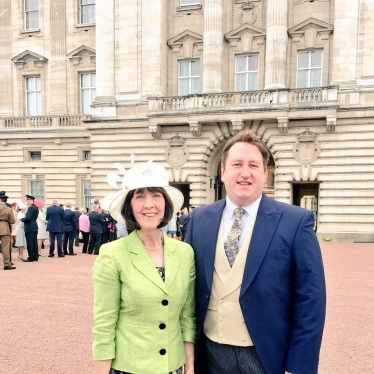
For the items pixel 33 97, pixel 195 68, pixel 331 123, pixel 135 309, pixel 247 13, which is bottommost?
pixel 135 309

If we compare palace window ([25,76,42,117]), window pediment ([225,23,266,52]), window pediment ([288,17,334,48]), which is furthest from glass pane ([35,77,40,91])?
window pediment ([288,17,334,48])

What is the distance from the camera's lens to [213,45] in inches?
725

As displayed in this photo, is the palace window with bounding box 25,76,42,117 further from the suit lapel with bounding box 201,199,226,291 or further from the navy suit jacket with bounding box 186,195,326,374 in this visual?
the navy suit jacket with bounding box 186,195,326,374

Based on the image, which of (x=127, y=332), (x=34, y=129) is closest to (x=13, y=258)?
(x=127, y=332)

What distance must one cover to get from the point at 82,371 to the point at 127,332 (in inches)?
95.5

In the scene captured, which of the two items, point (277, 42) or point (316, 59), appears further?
point (316, 59)

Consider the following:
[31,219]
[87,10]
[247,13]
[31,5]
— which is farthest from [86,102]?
[31,219]

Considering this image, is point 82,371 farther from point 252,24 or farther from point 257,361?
point 252,24

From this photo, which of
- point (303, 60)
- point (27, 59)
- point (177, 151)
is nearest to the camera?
point (303, 60)

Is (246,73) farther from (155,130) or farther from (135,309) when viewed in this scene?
(135,309)

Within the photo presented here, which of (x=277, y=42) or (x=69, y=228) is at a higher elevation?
(x=277, y=42)

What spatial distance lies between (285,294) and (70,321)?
14.9ft

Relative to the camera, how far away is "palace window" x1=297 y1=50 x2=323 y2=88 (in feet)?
58.7

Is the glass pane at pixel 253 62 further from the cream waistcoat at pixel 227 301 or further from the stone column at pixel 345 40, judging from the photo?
the cream waistcoat at pixel 227 301
